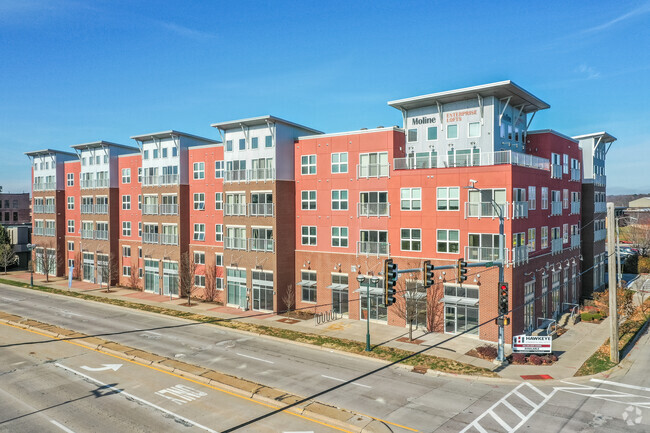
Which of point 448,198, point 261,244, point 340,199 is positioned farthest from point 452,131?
point 261,244

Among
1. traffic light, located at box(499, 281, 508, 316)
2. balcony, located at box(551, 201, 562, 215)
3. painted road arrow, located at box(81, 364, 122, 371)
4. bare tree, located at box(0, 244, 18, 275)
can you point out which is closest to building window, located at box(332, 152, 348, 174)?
traffic light, located at box(499, 281, 508, 316)

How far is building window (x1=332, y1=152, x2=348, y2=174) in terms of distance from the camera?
39.1 meters

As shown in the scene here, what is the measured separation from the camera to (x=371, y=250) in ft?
123

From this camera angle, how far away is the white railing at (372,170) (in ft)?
121

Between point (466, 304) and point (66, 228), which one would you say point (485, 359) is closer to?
point (466, 304)

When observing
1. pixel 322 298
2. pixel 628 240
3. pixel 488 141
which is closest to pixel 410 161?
pixel 488 141

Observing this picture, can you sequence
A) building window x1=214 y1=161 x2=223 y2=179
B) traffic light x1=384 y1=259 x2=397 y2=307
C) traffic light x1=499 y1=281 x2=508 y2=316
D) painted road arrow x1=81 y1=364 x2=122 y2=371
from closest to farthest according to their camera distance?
1. traffic light x1=384 y1=259 x2=397 y2=307
2. traffic light x1=499 y1=281 x2=508 y2=316
3. painted road arrow x1=81 y1=364 x2=122 y2=371
4. building window x1=214 y1=161 x2=223 y2=179

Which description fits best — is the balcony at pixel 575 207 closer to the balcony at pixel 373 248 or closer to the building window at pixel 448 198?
the building window at pixel 448 198

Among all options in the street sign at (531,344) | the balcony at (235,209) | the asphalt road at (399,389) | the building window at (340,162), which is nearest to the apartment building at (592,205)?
the asphalt road at (399,389)

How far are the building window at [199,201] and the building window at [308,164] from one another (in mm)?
13333

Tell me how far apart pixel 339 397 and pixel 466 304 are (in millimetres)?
14374

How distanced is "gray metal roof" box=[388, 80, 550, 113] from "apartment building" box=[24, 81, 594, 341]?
148 mm

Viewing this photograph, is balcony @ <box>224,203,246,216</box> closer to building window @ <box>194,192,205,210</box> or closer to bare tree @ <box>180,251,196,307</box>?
building window @ <box>194,192,205,210</box>

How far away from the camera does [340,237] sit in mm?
39594
